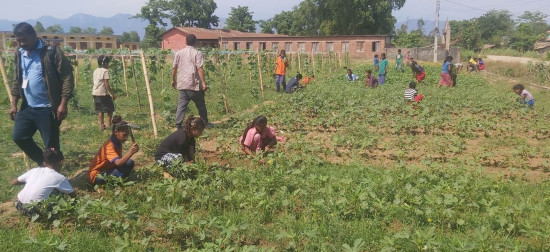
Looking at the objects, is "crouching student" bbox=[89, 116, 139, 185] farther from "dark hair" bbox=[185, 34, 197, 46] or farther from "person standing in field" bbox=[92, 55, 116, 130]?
"person standing in field" bbox=[92, 55, 116, 130]

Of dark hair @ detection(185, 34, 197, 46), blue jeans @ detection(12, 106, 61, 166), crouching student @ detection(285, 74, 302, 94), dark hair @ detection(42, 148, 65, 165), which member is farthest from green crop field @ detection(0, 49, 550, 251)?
crouching student @ detection(285, 74, 302, 94)

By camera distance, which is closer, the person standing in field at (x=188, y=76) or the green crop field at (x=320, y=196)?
the green crop field at (x=320, y=196)

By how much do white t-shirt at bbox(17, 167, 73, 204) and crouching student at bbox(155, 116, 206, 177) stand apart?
1.19 m

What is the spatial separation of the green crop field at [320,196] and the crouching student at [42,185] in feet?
0.54

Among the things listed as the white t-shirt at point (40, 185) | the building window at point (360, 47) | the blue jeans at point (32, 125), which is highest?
the building window at point (360, 47)

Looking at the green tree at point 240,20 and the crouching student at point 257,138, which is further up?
the green tree at point 240,20

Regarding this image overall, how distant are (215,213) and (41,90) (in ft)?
8.14

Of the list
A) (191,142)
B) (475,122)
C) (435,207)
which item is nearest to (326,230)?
(435,207)

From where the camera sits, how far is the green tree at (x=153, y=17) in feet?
187

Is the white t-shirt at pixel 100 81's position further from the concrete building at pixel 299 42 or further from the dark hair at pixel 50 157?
the concrete building at pixel 299 42

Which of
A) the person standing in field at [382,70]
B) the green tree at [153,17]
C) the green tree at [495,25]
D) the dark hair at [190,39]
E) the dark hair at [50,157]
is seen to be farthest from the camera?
the green tree at [495,25]

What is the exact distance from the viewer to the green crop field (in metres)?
3.55

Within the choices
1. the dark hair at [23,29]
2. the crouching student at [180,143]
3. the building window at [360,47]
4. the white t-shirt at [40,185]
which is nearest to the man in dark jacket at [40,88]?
the dark hair at [23,29]

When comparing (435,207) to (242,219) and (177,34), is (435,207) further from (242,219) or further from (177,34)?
(177,34)
